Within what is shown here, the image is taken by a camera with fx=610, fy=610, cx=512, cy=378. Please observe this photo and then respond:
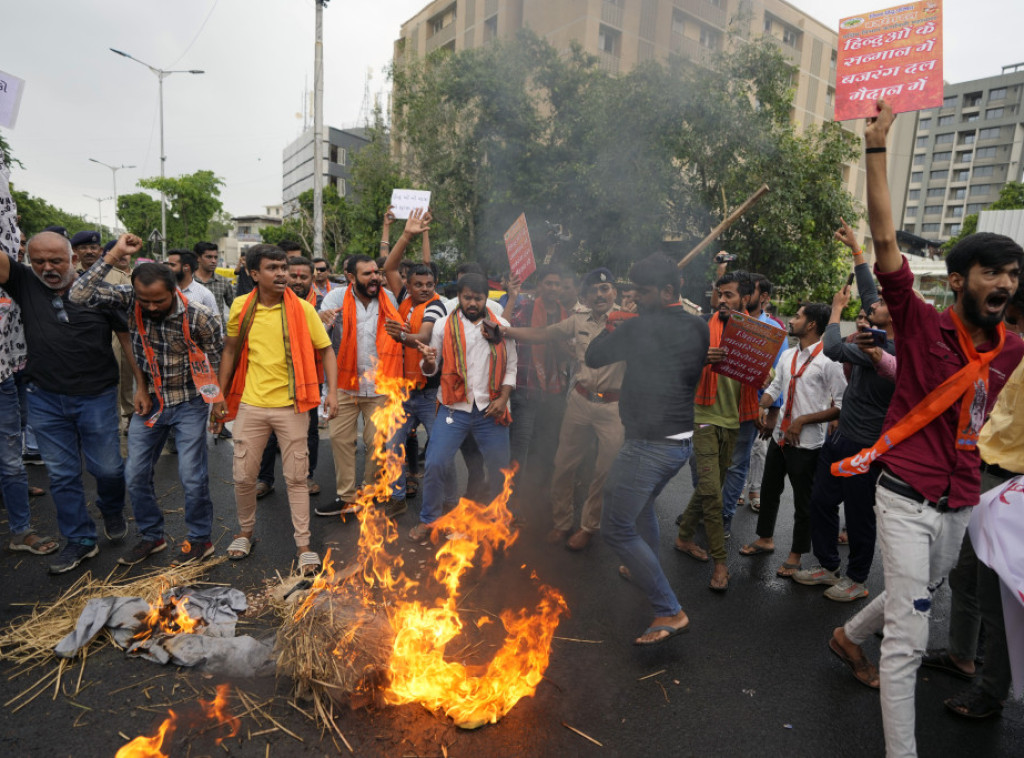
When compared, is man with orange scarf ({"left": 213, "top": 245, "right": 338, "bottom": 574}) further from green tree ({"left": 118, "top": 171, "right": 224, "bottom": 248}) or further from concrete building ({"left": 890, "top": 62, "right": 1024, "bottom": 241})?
concrete building ({"left": 890, "top": 62, "right": 1024, "bottom": 241})

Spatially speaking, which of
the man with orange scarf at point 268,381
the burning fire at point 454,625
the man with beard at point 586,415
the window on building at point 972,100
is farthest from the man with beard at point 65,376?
the window on building at point 972,100

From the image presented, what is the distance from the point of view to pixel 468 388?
4621mm

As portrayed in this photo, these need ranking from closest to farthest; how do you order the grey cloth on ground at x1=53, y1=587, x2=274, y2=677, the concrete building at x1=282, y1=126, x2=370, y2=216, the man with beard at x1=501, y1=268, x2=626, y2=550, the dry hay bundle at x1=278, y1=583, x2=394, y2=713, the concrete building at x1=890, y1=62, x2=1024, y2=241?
the dry hay bundle at x1=278, y1=583, x2=394, y2=713, the grey cloth on ground at x1=53, y1=587, x2=274, y2=677, the man with beard at x1=501, y1=268, x2=626, y2=550, the concrete building at x1=282, y1=126, x2=370, y2=216, the concrete building at x1=890, y1=62, x2=1024, y2=241

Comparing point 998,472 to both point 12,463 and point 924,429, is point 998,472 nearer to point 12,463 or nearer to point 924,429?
point 924,429

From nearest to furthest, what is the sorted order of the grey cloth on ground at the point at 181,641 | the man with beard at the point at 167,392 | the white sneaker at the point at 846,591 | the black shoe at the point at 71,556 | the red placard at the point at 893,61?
the grey cloth on ground at the point at 181,641
the red placard at the point at 893,61
the black shoe at the point at 71,556
the man with beard at the point at 167,392
the white sneaker at the point at 846,591

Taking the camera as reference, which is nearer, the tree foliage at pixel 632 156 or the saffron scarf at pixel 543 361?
the saffron scarf at pixel 543 361

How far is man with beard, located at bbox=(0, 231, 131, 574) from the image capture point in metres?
4.07

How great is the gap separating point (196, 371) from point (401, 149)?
1968 cm

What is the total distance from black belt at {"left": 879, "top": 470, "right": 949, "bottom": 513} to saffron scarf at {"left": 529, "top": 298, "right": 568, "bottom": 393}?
125 inches

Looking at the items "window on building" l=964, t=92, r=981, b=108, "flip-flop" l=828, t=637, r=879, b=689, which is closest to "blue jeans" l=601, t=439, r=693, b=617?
"flip-flop" l=828, t=637, r=879, b=689

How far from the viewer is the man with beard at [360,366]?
536 cm

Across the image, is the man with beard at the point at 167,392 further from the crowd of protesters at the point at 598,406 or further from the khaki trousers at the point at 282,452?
the khaki trousers at the point at 282,452

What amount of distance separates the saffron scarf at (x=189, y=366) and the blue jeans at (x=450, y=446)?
1.56 m

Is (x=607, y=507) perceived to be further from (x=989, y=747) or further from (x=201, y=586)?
(x=201, y=586)
